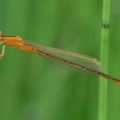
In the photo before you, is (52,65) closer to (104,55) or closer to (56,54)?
(56,54)

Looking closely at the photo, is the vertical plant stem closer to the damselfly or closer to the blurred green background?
the damselfly

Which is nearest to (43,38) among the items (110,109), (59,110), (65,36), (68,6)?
(65,36)

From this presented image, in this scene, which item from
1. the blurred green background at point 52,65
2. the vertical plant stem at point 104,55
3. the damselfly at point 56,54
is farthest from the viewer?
the blurred green background at point 52,65

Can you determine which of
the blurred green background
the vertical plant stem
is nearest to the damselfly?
the blurred green background

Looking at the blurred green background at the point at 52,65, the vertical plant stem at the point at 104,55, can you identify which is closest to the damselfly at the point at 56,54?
the blurred green background at the point at 52,65

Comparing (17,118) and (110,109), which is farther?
(110,109)

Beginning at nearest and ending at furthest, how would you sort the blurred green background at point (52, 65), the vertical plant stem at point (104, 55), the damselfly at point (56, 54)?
the vertical plant stem at point (104, 55) → the damselfly at point (56, 54) → the blurred green background at point (52, 65)

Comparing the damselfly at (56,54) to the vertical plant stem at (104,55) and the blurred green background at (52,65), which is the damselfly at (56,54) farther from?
the vertical plant stem at (104,55)

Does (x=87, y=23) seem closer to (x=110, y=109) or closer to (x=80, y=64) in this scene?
(x=80, y=64)
